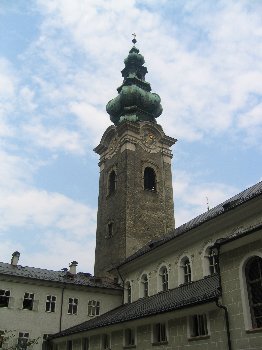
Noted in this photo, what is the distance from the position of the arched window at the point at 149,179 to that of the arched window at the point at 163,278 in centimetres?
1570

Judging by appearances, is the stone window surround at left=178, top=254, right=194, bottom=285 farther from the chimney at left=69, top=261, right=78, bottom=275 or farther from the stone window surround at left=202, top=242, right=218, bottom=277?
the chimney at left=69, top=261, right=78, bottom=275

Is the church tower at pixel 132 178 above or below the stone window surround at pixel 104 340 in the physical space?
above

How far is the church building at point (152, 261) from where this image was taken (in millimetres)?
15117

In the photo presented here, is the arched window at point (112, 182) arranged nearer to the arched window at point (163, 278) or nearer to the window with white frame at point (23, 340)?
the arched window at point (163, 278)

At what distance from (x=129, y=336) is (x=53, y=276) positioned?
11.4m

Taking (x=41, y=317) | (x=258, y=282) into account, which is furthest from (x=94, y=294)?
(x=258, y=282)

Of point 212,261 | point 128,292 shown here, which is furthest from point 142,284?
point 212,261

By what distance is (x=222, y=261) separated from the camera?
15844mm

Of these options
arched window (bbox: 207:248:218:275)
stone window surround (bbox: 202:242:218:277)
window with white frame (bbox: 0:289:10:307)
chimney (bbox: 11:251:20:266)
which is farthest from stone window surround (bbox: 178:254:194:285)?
chimney (bbox: 11:251:20:266)

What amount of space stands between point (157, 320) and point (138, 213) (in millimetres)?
19828

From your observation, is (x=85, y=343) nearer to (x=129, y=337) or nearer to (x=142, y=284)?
(x=129, y=337)

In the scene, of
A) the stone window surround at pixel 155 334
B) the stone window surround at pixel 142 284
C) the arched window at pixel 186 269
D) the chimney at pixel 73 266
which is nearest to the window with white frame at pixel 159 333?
the stone window surround at pixel 155 334

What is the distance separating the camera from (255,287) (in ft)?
46.9

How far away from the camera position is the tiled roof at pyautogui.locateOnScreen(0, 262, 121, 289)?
3011 cm
